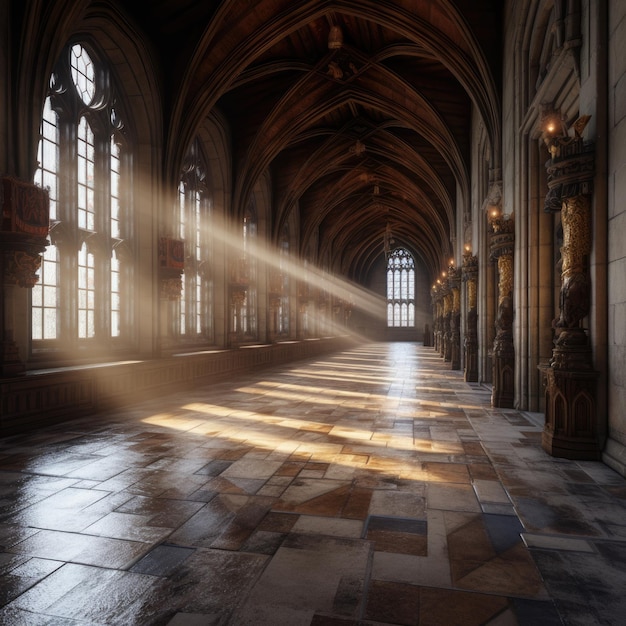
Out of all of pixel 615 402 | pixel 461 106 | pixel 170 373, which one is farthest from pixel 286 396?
pixel 461 106

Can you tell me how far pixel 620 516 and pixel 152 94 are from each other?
11193mm

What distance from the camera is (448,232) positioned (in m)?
24.1

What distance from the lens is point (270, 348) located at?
18.3m

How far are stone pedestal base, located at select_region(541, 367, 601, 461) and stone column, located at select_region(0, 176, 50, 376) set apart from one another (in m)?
6.64

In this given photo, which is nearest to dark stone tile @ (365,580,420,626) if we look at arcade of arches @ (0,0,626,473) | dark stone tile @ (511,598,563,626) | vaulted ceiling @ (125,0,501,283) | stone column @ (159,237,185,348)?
dark stone tile @ (511,598,563,626)

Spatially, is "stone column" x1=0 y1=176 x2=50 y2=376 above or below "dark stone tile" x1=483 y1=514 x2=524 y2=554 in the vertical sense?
above

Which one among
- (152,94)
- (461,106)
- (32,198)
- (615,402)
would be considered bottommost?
(615,402)

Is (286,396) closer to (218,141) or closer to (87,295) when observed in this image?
(87,295)

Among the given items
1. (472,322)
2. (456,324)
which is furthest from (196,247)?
(456,324)

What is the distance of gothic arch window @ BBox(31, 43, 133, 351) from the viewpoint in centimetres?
877

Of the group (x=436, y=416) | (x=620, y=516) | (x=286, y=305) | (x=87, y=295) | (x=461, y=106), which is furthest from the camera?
(x=286, y=305)

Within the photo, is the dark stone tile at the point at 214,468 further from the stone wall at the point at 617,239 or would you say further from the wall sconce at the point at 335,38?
the wall sconce at the point at 335,38

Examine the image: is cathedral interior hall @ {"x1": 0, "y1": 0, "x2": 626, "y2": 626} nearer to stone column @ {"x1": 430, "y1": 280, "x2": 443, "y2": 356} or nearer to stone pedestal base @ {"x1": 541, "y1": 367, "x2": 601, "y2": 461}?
stone pedestal base @ {"x1": 541, "y1": 367, "x2": 601, "y2": 461}

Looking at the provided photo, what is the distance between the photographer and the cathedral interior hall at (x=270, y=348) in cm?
283
